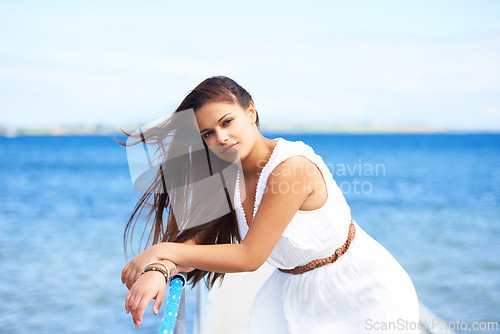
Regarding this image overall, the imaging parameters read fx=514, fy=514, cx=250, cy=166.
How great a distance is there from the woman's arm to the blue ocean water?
240cm

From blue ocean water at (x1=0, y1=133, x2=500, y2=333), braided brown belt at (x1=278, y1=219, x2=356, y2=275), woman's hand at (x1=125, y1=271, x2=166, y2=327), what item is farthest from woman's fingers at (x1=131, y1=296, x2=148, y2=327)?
blue ocean water at (x1=0, y1=133, x2=500, y2=333)

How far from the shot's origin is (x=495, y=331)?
325 inches

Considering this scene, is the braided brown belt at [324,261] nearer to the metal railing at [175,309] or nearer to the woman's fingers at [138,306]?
the metal railing at [175,309]

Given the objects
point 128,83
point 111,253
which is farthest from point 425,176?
point 128,83

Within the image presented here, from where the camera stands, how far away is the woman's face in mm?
1973

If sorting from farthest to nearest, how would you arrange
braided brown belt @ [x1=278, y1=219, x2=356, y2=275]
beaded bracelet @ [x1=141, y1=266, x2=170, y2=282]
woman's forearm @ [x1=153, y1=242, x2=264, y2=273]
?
braided brown belt @ [x1=278, y1=219, x2=356, y2=275] → woman's forearm @ [x1=153, y1=242, x2=264, y2=273] → beaded bracelet @ [x1=141, y1=266, x2=170, y2=282]

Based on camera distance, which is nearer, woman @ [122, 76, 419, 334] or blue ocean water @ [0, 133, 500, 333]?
woman @ [122, 76, 419, 334]

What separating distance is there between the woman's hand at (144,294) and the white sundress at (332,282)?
0.58 metres

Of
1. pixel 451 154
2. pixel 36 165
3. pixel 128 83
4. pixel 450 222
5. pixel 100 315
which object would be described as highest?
pixel 100 315

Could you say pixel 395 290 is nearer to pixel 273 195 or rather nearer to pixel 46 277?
pixel 273 195

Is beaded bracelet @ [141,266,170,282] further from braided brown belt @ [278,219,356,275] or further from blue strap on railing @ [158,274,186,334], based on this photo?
braided brown belt @ [278,219,356,275]

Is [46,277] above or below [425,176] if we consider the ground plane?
above

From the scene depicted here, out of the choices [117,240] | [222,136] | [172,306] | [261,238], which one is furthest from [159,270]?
[117,240]

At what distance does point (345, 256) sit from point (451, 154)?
70.5 meters
